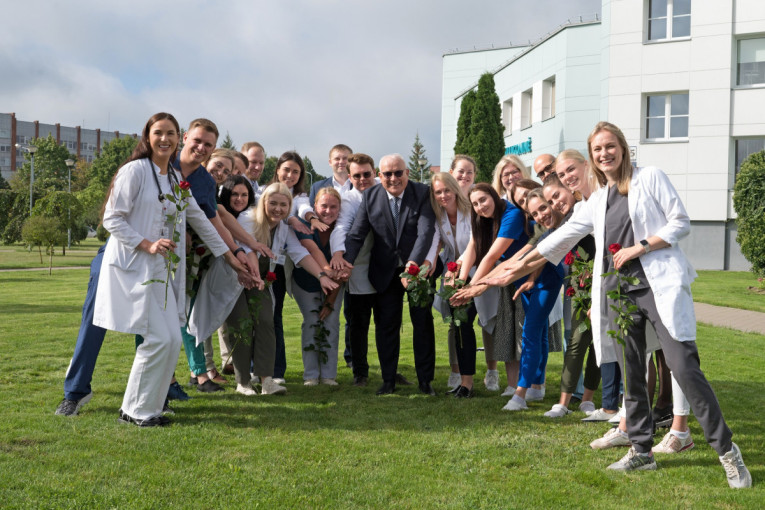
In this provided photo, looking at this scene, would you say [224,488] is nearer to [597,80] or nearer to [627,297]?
[627,297]

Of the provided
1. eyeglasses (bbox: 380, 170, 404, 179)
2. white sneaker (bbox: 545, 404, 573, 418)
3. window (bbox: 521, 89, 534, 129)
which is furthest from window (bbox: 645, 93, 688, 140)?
white sneaker (bbox: 545, 404, 573, 418)

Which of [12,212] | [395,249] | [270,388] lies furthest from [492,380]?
[12,212]

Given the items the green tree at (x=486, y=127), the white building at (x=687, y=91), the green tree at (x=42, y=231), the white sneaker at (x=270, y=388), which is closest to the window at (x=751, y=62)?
the white building at (x=687, y=91)

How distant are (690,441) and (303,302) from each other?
395cm

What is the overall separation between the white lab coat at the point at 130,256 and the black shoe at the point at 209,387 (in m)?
1.55

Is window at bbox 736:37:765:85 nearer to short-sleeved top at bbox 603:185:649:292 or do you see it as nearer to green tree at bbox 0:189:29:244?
short-sleeved top at bbox 603:185:649:292

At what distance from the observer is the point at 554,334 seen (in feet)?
23.6

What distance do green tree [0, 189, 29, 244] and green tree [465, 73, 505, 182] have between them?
22692mm

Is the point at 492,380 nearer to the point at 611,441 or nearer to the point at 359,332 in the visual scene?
the point at 359,332

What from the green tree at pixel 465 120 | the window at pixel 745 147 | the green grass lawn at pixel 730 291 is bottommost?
the green grass lawn at pixel 730 291

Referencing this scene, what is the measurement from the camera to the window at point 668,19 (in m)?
27.4

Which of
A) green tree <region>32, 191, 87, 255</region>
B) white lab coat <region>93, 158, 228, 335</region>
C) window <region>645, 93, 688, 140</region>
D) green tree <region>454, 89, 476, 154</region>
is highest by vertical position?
green tree <region>454, 89, 476, 154</region>

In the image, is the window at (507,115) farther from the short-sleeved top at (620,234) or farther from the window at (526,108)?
the short-sleeved top at (620,234)

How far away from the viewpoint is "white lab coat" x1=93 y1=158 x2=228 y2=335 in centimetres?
535
